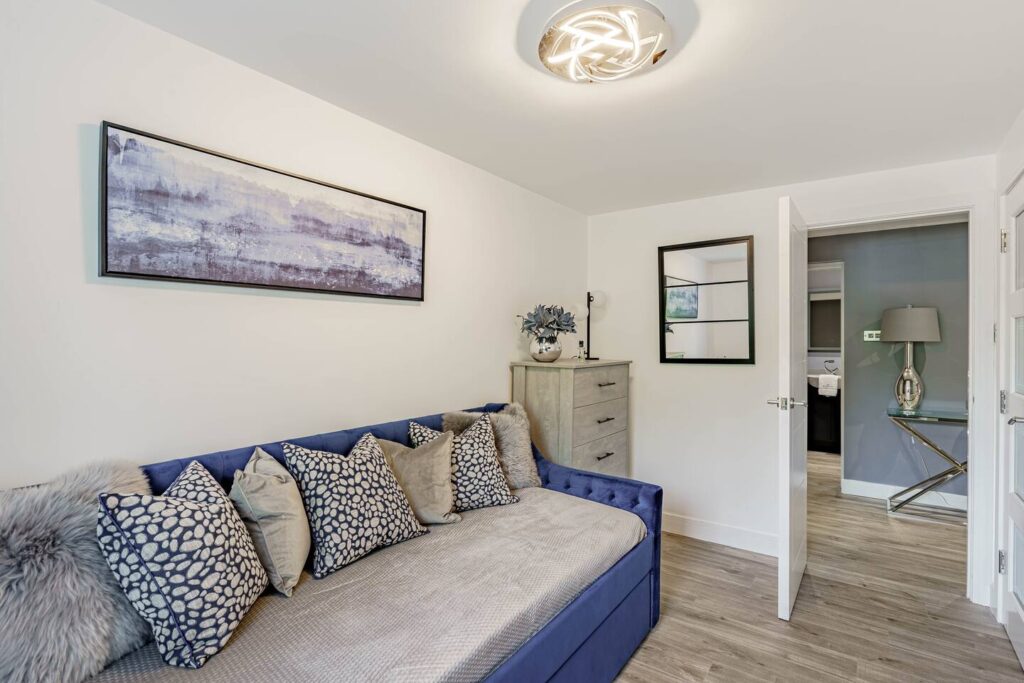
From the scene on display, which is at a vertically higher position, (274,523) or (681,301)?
(681,301)

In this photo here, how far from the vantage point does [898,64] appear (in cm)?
175

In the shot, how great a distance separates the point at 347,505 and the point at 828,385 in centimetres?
579

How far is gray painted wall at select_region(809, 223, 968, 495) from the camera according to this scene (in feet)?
13.0

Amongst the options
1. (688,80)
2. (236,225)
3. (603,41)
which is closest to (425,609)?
(236,225)

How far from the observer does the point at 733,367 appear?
10.8ft

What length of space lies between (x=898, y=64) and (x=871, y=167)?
1218mm

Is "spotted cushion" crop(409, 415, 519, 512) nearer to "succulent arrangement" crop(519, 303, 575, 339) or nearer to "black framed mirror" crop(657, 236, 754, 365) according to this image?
"succulent arrangement" crop(519, 303, 575, 339)

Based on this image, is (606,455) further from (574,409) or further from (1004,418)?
(1004,418)

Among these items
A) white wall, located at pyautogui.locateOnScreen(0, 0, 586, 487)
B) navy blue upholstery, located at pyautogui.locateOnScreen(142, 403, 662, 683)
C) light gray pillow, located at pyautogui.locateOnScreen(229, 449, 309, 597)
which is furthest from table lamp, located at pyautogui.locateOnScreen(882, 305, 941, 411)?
light gray pillow, located at pyautogui.locateOnScreen(229, 449, 309, 597)

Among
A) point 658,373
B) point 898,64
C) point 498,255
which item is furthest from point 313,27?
point 658,373

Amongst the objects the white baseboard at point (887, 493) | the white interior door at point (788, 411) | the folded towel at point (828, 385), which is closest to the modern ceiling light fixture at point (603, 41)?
the white interior door at point (788, 411)

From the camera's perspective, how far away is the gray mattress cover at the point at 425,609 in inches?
46.0

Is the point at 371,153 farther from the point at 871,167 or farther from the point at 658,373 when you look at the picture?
the point at 871,167

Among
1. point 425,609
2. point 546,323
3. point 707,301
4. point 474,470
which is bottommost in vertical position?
point 425,609
